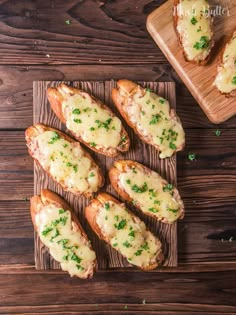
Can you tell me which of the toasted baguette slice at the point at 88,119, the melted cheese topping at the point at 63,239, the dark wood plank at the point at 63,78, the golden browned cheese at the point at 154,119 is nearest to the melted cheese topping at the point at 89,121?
the toasted baguette slice at the point at 88,119

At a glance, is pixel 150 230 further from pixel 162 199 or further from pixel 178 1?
pixel 178 1

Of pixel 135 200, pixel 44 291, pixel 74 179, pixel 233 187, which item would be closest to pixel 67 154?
pixel 74 179

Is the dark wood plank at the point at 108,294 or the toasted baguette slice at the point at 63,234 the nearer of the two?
the toasted baguette slice at the point at 63,234

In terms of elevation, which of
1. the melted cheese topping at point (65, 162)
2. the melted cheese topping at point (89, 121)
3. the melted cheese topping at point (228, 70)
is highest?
the melted cheese topping at point (228, 70)

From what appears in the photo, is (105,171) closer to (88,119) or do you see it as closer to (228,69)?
(88,119)

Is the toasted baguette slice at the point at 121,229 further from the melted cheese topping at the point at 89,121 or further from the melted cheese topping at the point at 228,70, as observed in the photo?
the melted cheese topping at the point at 228,70

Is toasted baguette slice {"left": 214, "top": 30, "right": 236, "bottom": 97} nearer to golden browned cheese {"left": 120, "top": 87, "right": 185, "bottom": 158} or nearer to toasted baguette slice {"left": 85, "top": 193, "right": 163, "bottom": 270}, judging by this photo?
golden browned cheese {"left": 120, "top": 87, "right": 185, "bottom": 158}
